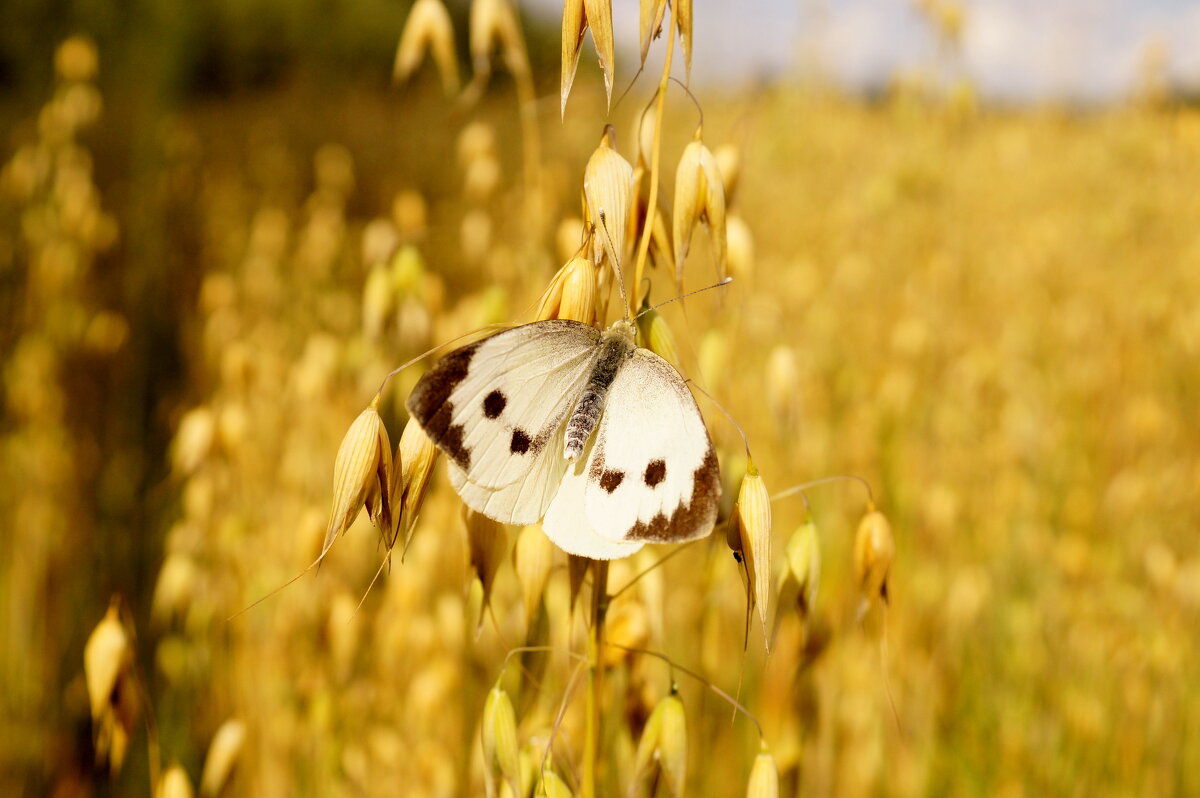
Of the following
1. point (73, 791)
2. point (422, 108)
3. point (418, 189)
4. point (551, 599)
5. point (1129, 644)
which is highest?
point (422, 108)

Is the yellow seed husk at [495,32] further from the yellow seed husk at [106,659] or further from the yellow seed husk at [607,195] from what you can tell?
the yellow seed husk at [106,659]

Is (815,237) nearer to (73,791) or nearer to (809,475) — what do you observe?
(809,475)

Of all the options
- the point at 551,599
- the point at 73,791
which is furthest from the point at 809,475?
the point at 73,791

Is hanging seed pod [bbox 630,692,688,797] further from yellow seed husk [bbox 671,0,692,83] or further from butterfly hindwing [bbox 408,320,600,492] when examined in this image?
yellow seed husk [bbox 671,0,692,83]

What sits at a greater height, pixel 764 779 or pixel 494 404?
pixel 494 404

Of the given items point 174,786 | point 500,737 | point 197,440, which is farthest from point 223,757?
point 500,737

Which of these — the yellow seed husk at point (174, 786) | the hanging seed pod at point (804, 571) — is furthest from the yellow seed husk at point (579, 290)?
the yellow seed husk at point (174, 786)

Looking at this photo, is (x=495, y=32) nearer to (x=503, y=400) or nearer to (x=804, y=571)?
(x=503, y=400)
